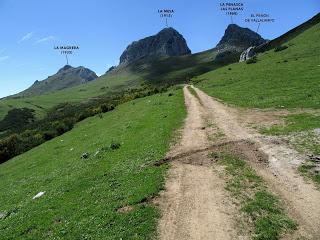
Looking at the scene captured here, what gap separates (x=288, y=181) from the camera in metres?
20.2

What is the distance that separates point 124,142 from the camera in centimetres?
3519

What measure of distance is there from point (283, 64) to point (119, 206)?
59553 millimetres

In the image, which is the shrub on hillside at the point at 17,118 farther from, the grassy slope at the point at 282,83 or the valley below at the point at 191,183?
the valley below at the point at 191,183

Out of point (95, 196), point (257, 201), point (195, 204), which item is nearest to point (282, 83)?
point (257, 201)

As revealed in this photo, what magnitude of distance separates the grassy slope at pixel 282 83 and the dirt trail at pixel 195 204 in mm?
18904

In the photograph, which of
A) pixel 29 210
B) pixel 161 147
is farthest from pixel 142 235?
pixel 161 147

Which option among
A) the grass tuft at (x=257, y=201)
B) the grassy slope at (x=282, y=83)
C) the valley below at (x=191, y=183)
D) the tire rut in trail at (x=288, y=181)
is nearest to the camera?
the grass tuft at (x=257, y=201)

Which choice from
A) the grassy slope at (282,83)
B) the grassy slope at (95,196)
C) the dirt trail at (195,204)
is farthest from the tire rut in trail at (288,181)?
the grassy slope at (282,83)

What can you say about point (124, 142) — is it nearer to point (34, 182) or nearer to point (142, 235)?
point (34, 182)

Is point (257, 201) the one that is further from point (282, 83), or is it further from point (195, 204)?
point (282, 83)

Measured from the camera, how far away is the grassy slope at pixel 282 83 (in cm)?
4241

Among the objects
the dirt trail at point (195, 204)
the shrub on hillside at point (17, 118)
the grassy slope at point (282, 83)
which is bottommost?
the shrub on hillside at point (17, 118)

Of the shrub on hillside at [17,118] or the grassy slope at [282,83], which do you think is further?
the shrub on hillside at [17,118]

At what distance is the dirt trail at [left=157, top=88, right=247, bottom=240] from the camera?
1585cm
